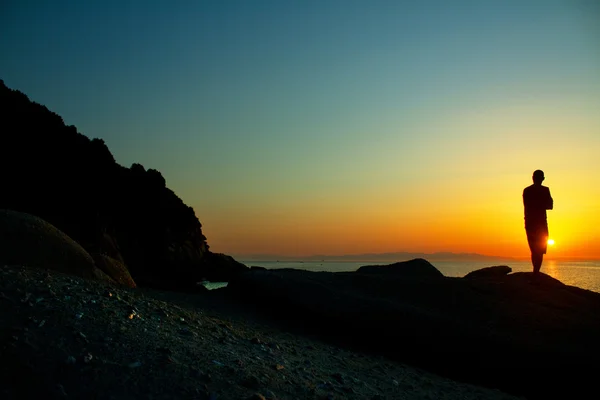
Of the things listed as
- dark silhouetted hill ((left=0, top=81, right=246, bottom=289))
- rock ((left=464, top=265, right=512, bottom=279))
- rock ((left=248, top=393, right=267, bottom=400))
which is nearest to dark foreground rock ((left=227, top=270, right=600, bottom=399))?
rock ((left=464, top=265, right=512, bottom=279))

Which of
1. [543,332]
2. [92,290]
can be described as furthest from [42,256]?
[543,332]

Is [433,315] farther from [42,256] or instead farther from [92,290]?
[42,256]

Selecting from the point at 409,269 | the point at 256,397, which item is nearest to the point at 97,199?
the point at 409,269

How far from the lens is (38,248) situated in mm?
8172

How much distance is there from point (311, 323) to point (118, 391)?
4838mm

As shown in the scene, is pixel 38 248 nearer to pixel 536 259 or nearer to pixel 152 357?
pixel 152 357

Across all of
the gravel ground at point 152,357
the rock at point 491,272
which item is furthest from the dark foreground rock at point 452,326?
the rock at point 491,272

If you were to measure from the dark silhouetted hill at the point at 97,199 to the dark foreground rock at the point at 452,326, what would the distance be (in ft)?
79.5

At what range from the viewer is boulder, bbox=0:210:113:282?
26.0 feet

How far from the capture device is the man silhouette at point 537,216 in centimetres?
1143

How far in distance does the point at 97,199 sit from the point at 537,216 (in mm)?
50759

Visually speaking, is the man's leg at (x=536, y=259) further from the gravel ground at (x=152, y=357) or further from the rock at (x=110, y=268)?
the rock at (x=110, y=268)

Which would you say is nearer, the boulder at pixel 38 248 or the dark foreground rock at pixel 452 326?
the boulder at pixel 38 248

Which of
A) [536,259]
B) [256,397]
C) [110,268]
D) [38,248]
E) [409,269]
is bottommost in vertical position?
[256,397]
